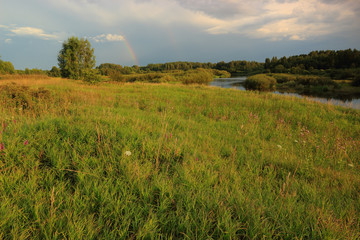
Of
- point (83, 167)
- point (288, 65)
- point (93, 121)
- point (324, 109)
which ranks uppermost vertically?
point (288, 65)

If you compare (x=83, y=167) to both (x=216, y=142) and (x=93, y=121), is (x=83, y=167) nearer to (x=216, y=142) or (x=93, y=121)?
(x=93, y=121)

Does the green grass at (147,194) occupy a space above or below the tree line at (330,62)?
below

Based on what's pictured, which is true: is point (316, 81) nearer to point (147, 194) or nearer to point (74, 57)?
point (147, 194)

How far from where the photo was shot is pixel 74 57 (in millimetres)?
32406

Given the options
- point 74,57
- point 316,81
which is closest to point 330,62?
point 316,81

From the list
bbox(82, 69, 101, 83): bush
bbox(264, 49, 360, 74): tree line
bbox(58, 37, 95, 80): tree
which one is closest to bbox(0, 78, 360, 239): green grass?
bbox(82, 69, 101, 83): bush

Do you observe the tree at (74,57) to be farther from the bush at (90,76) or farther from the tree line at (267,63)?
the bush at (90,76)

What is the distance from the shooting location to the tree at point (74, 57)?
1249 inches

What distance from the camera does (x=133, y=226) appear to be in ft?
4.80

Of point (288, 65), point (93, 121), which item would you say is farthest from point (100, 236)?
point (288, 65)

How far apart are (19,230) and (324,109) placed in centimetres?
1406

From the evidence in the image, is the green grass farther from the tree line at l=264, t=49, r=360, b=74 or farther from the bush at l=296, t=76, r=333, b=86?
the tree line at l=264, t=49, r=360, b=74

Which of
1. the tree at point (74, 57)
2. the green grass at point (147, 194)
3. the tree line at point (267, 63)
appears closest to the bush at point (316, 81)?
the tree line at point (267, 63)

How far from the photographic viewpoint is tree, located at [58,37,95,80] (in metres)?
31.7
